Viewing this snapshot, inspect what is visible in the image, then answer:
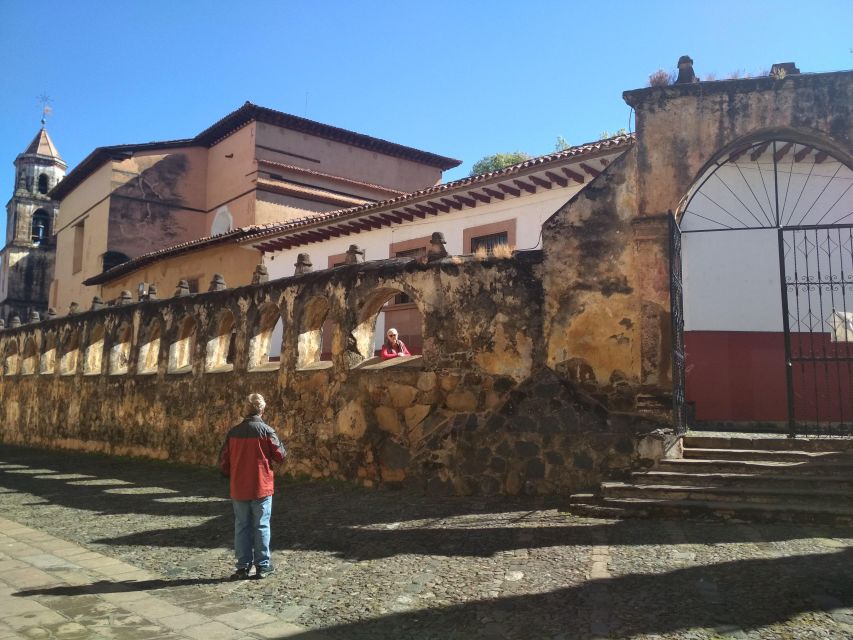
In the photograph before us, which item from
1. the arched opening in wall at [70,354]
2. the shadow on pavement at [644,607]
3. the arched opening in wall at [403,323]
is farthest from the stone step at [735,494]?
the arched opening in wall at [70,354]

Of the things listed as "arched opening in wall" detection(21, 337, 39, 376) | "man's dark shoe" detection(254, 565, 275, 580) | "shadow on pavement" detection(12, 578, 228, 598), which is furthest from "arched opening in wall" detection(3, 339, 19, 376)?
"man's dark shoe" detection(254, 565, 275, 580)

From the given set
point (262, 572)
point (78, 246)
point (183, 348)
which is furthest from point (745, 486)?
point (78, 246)

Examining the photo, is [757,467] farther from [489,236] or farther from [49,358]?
[49,358]

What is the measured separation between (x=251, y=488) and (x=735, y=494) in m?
4.49

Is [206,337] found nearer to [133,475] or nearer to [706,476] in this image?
[133,475]

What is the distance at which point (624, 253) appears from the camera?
26.9ft

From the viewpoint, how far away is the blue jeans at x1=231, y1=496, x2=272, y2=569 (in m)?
5.33

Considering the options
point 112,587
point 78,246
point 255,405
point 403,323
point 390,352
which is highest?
point 78,246

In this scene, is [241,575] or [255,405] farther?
[255,405]

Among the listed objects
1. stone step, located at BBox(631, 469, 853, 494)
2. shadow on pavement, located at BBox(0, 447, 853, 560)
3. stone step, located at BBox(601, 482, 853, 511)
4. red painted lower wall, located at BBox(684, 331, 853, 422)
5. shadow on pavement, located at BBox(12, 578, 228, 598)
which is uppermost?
red painted lower wall, located at BBox(684, 331, 853, 422)

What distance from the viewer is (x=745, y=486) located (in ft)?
22.4

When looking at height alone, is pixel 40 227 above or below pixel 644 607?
above

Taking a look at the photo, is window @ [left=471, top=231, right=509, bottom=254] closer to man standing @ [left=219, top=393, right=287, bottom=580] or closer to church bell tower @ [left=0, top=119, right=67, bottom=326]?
man standing @ [left=219, top=393, right=287, bottom=580]

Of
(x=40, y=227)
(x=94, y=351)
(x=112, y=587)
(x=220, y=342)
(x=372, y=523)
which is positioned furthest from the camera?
(x=40, y=227)
